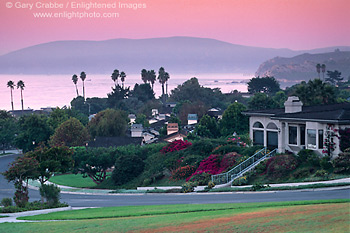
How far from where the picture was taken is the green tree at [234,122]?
8619cm

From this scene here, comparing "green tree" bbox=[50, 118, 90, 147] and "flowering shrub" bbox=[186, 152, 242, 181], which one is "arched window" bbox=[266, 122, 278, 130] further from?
"green tree" bbox=[50, 118, 90, 147]

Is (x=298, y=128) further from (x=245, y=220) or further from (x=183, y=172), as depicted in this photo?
(x=245, y=220)

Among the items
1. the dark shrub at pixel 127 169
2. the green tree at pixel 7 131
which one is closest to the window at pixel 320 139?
the dark shrub at pixel 127 169

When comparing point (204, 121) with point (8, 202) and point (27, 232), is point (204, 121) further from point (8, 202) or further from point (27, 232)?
point (27, 232)

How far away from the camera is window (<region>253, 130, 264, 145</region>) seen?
45922 millimetres

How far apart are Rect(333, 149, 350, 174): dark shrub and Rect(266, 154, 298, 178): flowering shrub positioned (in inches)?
153

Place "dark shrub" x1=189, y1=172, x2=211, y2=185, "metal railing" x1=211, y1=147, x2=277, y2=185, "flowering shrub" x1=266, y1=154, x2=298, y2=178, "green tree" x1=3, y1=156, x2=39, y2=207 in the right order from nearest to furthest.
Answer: "green tree" x1=3, y1=156, x2=39, y2=207 → "flowering shrub" x1=266, y1=154, x2=298, y2=178 → "metal railing" x1=211, y1=147, x2=277, y2=185 → "dark shrub" x1=189, y1=172, x2=211, y2=185

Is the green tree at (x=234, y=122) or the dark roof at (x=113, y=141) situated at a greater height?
the green tree at (x=234, y=122)

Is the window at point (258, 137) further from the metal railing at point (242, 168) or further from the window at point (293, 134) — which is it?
the window at point (293, 134)

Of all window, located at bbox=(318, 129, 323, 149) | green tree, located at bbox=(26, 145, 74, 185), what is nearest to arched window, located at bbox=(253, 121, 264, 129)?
window, located at bbox=(318, 129, 323, 149)

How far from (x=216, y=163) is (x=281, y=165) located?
28.0 feet

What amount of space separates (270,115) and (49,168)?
2014cm

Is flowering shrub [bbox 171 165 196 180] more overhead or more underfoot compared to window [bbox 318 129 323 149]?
more underfoot

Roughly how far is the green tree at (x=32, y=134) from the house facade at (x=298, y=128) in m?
69.6
